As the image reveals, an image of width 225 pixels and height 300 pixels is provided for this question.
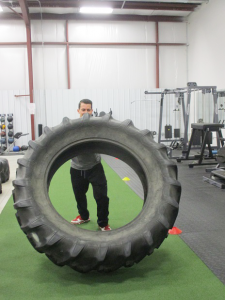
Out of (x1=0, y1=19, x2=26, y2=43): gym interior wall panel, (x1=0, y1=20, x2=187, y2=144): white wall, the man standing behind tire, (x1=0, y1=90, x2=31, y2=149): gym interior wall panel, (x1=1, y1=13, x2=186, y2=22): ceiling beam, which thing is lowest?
the man standing behind tire

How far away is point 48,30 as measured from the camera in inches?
374

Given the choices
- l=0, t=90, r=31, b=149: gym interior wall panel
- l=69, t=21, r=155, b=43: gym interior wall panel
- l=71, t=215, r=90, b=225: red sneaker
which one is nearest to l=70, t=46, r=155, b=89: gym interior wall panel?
l=69, t=21, r=155, b=43: gym interior wall panel

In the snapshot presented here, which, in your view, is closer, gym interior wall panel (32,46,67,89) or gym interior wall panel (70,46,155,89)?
gym interior wall panel (32,46,67,89)

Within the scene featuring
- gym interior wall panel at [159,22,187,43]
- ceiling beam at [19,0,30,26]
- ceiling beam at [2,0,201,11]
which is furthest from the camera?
gym interior wall panel at [159,22,187,43]

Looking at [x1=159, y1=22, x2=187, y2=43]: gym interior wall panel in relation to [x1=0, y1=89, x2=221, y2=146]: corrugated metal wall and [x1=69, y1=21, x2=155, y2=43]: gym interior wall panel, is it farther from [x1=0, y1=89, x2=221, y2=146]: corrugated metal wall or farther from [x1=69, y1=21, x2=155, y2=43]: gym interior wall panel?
[x1=0, y1=89, x2=221, y2=146]: corrugated metal wall

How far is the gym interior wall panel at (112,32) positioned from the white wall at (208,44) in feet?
4.44

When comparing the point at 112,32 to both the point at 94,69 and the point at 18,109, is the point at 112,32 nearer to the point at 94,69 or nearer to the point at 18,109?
the point at 94,69

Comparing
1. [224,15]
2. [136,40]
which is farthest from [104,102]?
[224,15]

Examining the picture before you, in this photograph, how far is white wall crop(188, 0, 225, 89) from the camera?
8.06 m

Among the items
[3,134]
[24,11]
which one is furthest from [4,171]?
[24,11]

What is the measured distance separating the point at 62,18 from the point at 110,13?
1500 mm

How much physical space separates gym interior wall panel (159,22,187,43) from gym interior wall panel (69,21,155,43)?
1.00 ft

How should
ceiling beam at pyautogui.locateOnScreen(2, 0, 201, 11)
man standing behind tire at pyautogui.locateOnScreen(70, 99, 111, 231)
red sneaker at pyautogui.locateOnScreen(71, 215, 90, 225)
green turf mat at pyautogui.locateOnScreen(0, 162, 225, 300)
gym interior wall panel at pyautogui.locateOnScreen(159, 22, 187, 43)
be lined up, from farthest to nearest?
1. gym interior wall panel at pyautogui.locateOnScreen(159, 22, 187, 43)
2. ceiling beam at pyautogui.locateOnScreen(2, 0, 201, 11)
3. red sneaker at pyautogui.locateOnScreen(71, 215, 90, 225)
4. man standing behind tire at pyautogui.locateOnScreen(70, 99, 111, 231)
5. green turf mat at pyautogui.locateOnScreen(0, 162, 225, 300)

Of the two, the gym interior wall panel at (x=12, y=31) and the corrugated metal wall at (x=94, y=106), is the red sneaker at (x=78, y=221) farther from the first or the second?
the gym interior wall panel at (x=12, y=31)
